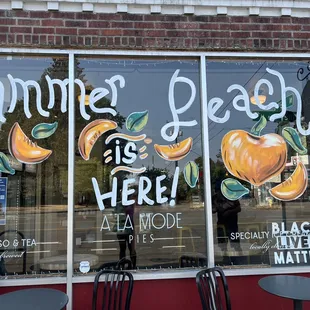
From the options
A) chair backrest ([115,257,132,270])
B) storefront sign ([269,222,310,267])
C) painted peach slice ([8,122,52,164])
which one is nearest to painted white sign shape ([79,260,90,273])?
chair backrest ([115,257,132,270])

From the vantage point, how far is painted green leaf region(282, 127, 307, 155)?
3.97m

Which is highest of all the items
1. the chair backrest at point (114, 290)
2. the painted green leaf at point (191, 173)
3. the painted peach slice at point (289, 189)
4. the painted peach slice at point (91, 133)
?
the painted peach slice at point (91, 133)

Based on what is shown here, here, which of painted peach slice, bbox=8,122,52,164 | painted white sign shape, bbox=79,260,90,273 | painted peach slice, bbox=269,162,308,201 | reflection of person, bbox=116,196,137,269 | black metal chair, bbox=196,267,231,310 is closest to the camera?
black metal chair, bbox=196,267,231,310

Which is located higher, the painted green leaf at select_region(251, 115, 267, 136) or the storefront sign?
the painted green leaf at select_region(251, 115, 267, 136)

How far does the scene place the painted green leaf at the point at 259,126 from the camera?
3951 millimetres

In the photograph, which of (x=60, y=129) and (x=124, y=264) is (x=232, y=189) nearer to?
(x=124, y=264)

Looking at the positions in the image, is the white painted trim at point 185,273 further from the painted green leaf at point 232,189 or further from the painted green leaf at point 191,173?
the painted green leaf at point 191,173

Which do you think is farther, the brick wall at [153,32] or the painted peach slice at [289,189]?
the painted peach slice at [289,189]

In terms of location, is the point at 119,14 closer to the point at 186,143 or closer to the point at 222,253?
the point at 186,143

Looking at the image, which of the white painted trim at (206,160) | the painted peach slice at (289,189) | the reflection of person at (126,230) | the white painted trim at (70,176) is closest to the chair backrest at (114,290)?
the white painted trim at (70,176)

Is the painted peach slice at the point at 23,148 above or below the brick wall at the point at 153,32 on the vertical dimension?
below

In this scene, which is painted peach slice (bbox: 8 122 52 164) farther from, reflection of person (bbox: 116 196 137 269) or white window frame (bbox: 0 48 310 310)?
reflection of person (bbox: 116 196 137 269)

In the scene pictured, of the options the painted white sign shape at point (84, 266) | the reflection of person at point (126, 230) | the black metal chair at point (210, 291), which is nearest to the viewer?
the black metal chair at point (210, 291)

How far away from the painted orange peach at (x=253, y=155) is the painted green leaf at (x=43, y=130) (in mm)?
1798
